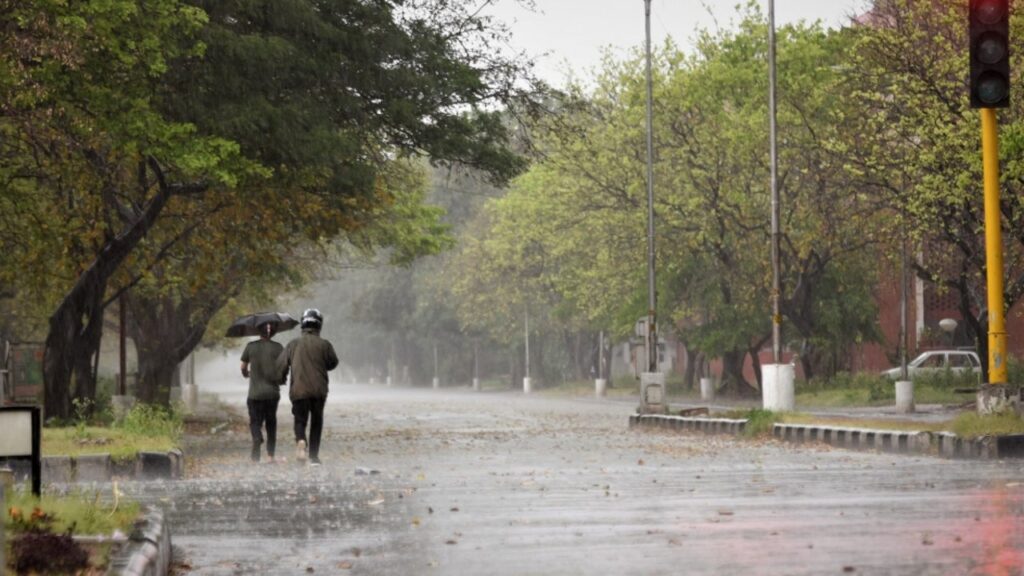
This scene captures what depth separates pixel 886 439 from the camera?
87.7ft

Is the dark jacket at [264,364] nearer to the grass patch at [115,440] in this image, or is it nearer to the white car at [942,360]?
the grass patch at [115,440]

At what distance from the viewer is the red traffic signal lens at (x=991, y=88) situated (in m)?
18.8

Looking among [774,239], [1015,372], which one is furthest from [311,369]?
[1015,372]

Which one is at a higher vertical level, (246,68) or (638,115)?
(638,115)

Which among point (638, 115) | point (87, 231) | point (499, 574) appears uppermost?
point (638, 115)

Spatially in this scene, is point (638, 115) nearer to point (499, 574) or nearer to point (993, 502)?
point (993, 502)

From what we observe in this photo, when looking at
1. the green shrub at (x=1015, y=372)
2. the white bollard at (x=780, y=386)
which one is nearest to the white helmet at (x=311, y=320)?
the white bollard at (x=780, y=386)

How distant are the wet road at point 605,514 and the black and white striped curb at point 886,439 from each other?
74 centimetres

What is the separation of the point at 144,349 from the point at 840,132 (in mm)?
18851

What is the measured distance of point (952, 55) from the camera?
123ft

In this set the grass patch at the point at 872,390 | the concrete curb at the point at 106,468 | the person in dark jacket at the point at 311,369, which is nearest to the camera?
the concrete curb at the point at 106,468

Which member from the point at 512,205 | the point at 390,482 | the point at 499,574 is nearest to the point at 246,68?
the point at 390,482

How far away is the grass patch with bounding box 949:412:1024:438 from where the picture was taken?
23047mm

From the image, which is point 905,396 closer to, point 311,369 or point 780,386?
point 780,386
